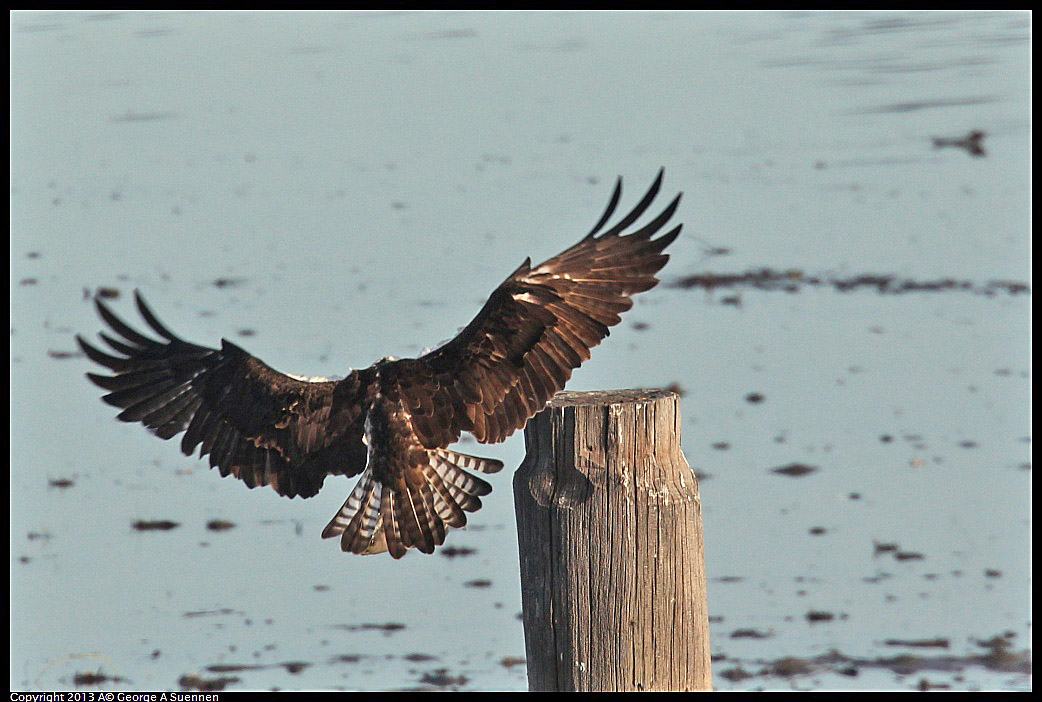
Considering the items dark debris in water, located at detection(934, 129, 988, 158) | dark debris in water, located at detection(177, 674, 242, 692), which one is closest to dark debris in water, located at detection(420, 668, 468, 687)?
dark debris in water, located at detection(177, 674, 242, 692)

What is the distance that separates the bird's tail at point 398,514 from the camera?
17.8 ft

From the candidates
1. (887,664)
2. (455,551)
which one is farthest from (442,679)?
(887,664)

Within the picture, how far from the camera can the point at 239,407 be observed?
17.9ft

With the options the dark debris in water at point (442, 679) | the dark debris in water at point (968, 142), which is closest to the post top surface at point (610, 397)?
the dark debris in water at point (442, 679)

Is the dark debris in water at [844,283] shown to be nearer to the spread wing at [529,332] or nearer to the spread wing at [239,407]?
the spread wing at [529,332]

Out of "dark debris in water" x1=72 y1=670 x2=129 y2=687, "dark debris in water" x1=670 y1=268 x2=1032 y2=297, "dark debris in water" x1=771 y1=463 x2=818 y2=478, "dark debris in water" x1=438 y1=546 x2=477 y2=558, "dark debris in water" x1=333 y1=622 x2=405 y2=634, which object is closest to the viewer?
"dark debris in water" x1=72 y1=670 x2=129 y2=687

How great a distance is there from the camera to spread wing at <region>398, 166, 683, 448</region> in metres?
5.19

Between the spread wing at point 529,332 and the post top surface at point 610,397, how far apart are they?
0.47m

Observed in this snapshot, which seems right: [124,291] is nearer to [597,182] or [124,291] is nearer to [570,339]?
[597,182]

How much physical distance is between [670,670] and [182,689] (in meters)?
2.89

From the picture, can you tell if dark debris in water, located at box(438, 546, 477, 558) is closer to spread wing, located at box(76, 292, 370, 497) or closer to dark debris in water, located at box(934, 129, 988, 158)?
spread wing, located at box(76, 292, 370, 497)

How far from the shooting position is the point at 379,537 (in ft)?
17.9

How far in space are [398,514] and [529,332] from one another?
0.78 m

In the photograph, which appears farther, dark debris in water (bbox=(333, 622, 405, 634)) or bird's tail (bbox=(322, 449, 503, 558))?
dark debris in water (bbox=(333, 622, 405, 634))
